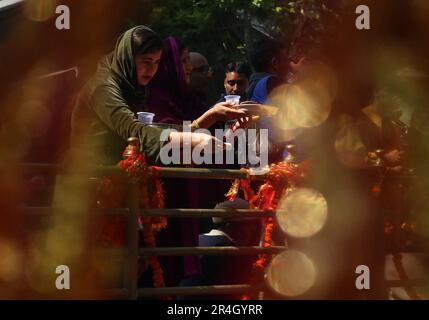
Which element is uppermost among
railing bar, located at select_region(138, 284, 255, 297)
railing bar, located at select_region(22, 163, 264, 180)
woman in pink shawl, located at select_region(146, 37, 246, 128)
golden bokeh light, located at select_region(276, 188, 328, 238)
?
woman in pink shawl, located at select_region(146, 37, 246, 128)

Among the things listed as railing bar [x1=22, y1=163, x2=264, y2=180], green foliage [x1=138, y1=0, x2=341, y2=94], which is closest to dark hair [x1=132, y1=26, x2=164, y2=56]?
railing bar [x1=22, y1=163, x2=264, y2=180]

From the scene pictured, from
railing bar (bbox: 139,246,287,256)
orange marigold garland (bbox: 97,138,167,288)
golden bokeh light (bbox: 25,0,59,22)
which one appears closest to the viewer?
orange marigold garland (bbox: 97,138,167,288)

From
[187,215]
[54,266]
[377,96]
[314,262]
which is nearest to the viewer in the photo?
[54,266]

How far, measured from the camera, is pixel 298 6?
4680 mm

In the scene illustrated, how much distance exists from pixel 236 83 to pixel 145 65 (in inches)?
88.7

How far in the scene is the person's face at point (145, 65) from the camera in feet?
15.0

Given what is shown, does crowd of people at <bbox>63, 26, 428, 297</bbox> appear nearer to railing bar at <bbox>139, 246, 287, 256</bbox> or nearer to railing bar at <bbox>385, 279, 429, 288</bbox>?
railing bar at <bbox>385, 279, 429, 288</bbox>

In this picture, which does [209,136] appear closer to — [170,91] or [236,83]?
[170,91]

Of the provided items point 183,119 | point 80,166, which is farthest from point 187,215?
point 183,119

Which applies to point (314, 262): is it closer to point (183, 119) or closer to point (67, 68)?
point (183, 119)

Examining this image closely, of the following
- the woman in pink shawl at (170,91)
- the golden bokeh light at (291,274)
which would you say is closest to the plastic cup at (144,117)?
A: the woman in pink shawl at (170,91)

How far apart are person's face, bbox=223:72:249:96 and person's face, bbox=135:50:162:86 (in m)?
2.19

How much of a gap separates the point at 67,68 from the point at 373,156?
2033mm

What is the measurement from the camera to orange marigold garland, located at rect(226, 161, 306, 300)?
15.6 ft
